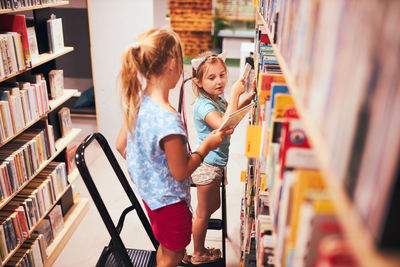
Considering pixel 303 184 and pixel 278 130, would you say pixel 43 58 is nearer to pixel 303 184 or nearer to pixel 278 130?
pixel 278 130

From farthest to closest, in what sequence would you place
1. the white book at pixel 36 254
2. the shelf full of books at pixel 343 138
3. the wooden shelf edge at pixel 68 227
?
1. the wooden shelf edge at pixel 68 227
2. the white book at pixel 36 254
3. the shelf full of books at pixel 343 138

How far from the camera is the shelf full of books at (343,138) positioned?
0.44 metres

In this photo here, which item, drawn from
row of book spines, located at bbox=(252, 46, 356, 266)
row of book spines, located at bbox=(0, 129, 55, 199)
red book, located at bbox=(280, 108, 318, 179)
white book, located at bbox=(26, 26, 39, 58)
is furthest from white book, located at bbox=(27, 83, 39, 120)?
red book, located at bbox=(280, 108, 318, 179)

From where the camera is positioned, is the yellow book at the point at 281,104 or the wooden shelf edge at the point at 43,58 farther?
the wooden shelf edge at the point at 43,58

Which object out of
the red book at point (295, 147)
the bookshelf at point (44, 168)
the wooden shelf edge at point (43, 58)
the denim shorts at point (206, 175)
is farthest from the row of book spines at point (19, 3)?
the red book at point (295, 147)

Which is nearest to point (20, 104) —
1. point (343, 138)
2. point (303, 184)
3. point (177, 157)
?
point (177, 157)

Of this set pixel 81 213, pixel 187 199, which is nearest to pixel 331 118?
pixel 187 199

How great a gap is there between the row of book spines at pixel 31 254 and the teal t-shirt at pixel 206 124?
4.35ft

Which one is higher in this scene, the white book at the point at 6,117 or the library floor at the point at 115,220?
the white book at the point at 6,117

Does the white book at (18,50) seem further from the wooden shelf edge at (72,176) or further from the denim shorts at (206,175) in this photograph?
the denim shorts at (206,175)

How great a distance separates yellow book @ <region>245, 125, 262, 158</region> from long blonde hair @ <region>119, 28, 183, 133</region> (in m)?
0.41

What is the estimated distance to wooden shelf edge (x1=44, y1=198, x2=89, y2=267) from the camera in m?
2.58

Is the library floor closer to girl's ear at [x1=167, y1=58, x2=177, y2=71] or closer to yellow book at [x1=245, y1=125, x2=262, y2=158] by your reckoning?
girl's ear at [x1=167, y1=58, x2=177, y2=71]

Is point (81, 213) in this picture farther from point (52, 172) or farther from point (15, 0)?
point (15, 0)
